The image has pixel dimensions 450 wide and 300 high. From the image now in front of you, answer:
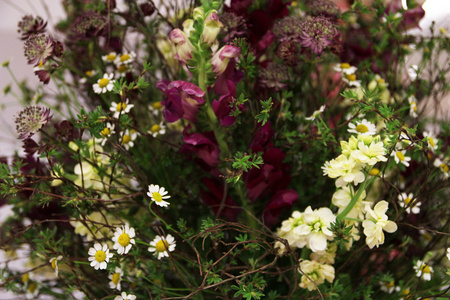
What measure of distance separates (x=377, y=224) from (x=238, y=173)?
0.12 meters

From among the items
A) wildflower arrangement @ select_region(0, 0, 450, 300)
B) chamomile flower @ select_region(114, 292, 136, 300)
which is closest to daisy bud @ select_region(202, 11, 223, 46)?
wildflower arrangement @ select_region(0, 0, 450, 300)

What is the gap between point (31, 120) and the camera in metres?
0.43

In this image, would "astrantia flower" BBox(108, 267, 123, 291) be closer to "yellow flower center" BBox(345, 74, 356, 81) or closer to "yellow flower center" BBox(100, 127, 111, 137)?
"yellow flower center" BBox(100, 127, 111, 137)

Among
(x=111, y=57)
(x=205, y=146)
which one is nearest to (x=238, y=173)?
(x=205, y=146)

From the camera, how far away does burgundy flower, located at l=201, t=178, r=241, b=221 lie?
49cm

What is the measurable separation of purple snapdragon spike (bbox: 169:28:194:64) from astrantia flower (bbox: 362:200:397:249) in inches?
8.3

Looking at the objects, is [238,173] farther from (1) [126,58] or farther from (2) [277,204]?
(1) [126,58]

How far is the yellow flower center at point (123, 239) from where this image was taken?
16.3 inches

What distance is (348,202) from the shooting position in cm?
42

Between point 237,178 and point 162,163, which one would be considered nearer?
point 237,178

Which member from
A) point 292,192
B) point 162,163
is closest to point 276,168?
point 292,192

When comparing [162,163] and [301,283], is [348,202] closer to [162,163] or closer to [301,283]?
[301,283]

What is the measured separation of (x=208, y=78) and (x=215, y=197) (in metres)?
0.14

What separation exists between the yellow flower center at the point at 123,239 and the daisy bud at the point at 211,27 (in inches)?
7.5
